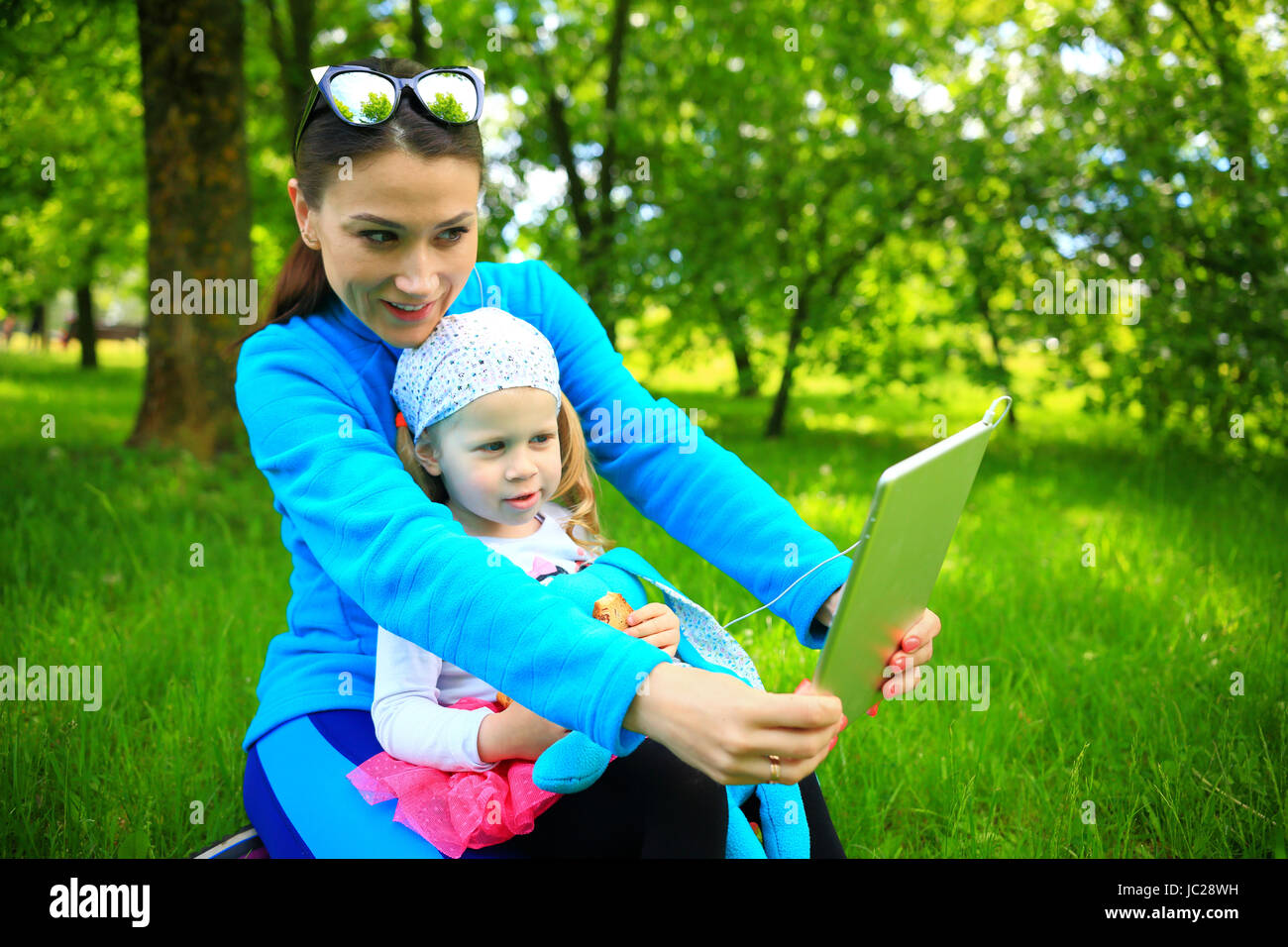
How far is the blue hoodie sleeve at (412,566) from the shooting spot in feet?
4.28

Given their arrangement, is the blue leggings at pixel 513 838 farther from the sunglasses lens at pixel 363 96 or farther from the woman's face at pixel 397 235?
the sunglasses lens at pixel 363 96

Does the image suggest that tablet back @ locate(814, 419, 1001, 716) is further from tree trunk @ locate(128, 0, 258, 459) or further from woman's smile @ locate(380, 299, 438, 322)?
tree trunk @ locate(128, 0, 258, 459)

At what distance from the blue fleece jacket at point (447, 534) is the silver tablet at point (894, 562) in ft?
0.83

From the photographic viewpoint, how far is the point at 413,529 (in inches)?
57.5

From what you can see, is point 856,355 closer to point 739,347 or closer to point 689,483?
point 739,347

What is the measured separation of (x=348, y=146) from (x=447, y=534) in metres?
0.75

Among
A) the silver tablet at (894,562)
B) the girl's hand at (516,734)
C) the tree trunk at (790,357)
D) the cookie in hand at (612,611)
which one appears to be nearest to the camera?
the silver tablet at (894,562)

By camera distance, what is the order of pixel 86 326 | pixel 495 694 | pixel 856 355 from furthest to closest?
pixel 86 326, pixel 856 355, pixel 495 694

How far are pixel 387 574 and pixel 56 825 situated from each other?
1.41m

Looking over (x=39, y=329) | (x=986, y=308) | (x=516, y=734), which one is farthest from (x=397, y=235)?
(x=39, y=329)

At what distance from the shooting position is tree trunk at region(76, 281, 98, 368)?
17.8m

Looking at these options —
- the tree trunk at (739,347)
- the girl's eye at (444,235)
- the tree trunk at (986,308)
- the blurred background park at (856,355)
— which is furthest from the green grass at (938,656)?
the tree trunk at (739,347)

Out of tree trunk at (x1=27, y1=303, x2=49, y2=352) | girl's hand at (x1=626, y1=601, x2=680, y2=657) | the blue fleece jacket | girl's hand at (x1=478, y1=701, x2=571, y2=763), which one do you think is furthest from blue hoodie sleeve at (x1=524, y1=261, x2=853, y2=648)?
tree trunk at (x1=27, y1=303, x2=49, y2=352)

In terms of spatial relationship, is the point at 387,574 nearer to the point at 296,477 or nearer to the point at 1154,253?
the point at 296,477
